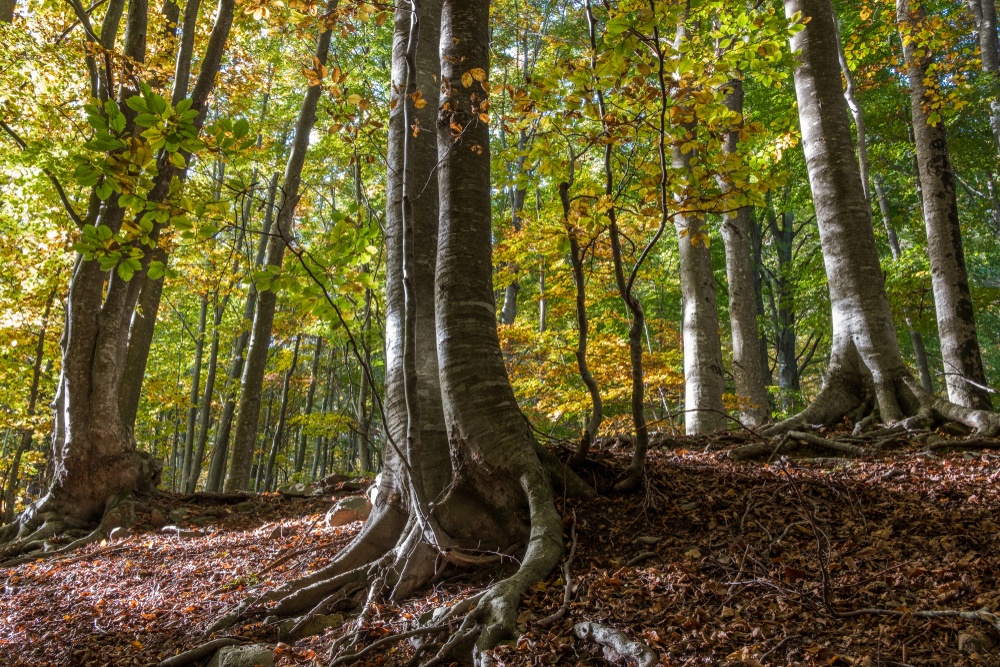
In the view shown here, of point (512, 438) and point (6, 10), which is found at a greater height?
point (6, 10)

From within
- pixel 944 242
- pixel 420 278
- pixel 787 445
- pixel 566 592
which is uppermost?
pixel 944 242

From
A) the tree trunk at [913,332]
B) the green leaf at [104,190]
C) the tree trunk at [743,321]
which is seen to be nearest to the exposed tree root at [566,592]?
the green leaf at [104,190]

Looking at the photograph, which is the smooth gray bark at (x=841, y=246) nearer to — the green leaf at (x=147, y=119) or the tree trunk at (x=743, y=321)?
the tree trunk at (x=743, y=321)

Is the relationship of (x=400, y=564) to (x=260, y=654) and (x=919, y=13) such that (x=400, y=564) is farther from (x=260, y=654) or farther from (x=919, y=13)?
(x=919, y=13)

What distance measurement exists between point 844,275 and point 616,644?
174 inches

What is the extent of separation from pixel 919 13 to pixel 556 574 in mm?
9965

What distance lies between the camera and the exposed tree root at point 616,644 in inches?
90.7

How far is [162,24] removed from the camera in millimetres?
10109

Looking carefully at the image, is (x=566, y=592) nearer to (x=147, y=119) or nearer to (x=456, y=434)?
(x=456, y=434)

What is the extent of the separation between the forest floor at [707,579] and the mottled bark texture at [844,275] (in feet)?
2.56

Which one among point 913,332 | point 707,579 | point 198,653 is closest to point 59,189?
point 198,653

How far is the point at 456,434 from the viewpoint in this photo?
3803 mm

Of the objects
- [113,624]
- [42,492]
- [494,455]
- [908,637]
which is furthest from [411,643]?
[42,492]

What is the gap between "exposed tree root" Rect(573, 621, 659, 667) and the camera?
230 cm
